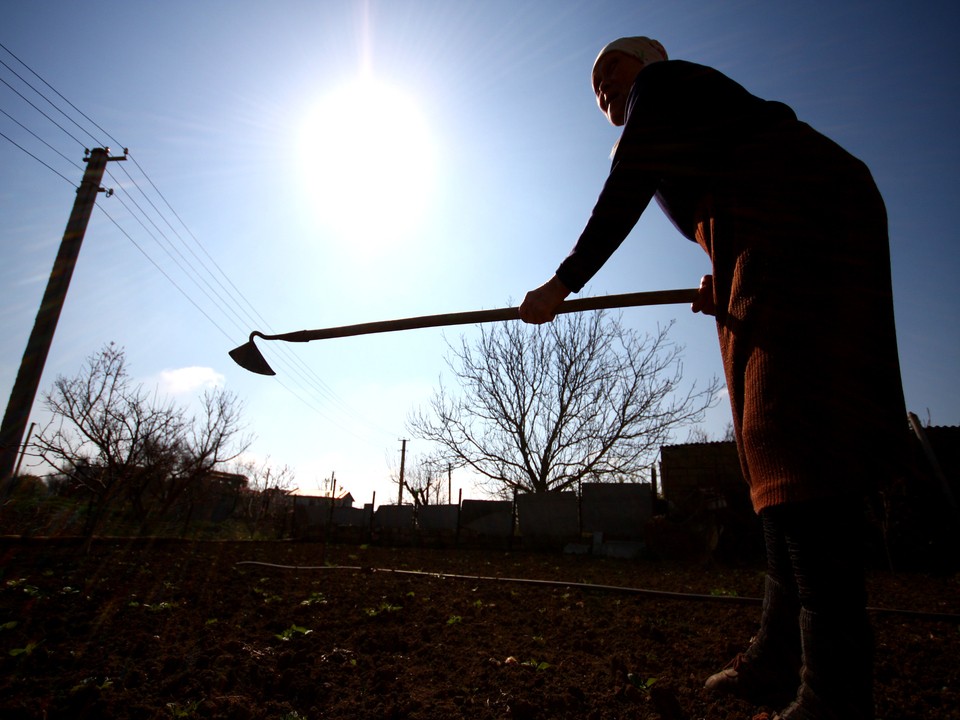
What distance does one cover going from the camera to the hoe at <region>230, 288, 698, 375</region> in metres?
2.24

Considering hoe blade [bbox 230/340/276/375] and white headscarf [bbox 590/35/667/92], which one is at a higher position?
white headscarf [bbox 590/35/667/92]

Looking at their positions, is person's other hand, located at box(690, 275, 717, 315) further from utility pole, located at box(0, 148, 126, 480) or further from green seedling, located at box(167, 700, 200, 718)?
utility pole, located at box(0, 148, 126, 480)

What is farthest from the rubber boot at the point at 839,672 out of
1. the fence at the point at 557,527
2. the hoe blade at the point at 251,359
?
the fence at the point at 557,527

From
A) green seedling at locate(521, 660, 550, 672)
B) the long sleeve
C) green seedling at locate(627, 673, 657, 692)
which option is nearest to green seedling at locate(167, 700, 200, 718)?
green seedling at locate(521, 660, 550, 672)

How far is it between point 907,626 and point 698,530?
23.8ft

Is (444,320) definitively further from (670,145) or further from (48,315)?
(48,315)

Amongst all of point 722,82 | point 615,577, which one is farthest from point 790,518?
point 615,577

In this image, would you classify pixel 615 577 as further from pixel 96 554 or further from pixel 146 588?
pixel 96 554

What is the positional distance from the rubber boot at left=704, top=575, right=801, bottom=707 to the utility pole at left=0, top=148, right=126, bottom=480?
9899mm

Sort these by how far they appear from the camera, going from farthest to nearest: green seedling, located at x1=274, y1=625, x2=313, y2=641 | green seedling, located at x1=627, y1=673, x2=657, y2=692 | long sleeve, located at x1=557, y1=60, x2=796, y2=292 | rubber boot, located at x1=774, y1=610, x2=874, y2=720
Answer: green seedling, located at x1=274, y1=625, x2=313, y2=641 → green seedling, located at x1=627, y1=673, x2=657, y2=692 → long sleeve, located at x1=557, y1=60, x2=796, y2=292 → rubber boot, located at x1=774, y1=610, x2=874, y2=720

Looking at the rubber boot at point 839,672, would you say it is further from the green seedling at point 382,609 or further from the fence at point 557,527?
the fence at point 557,527

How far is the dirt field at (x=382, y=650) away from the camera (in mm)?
1960

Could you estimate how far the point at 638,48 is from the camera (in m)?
1.83

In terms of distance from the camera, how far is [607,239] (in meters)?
1.44
